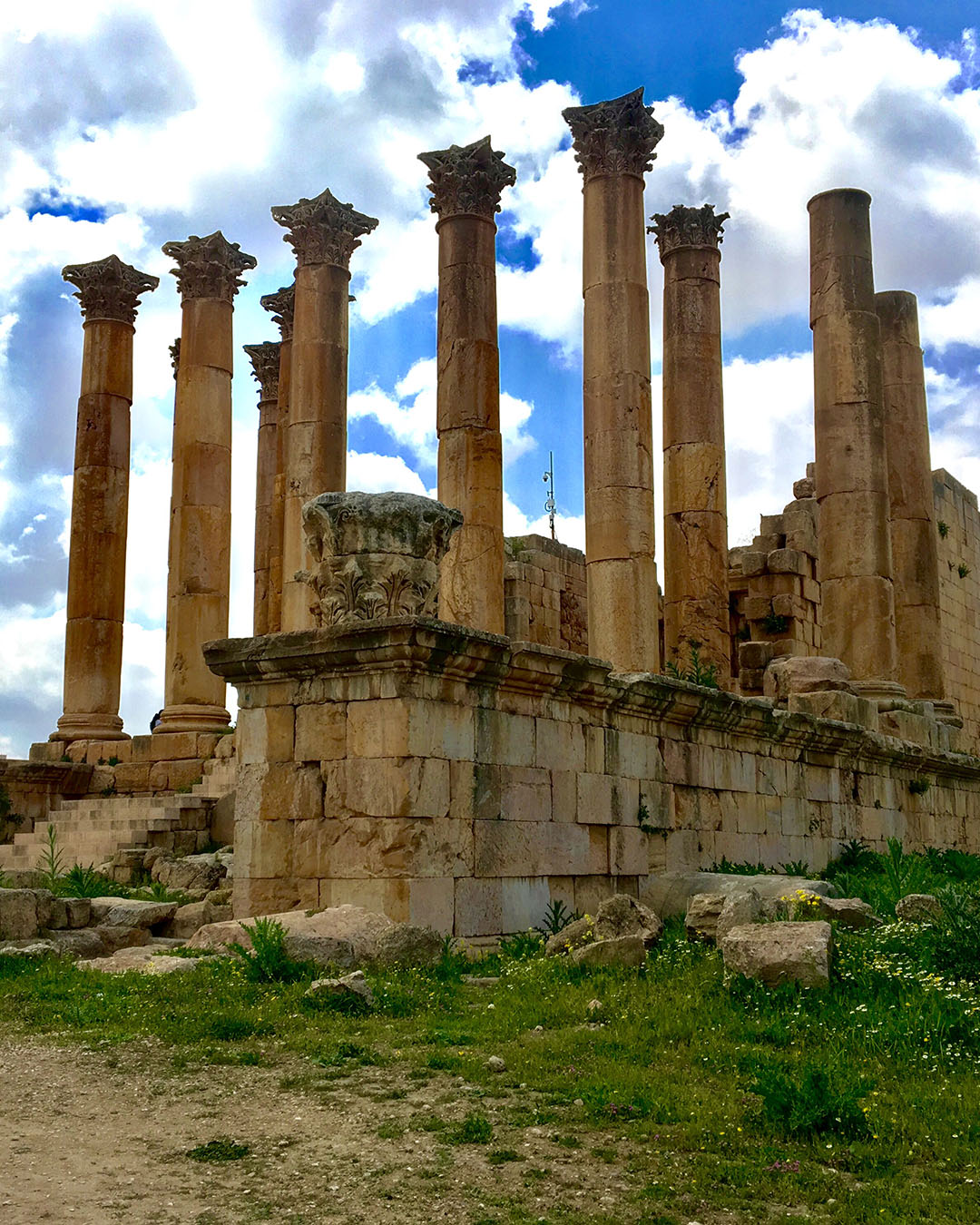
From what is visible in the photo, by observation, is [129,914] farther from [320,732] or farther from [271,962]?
[271,962]

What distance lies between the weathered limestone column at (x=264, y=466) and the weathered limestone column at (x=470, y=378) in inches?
343

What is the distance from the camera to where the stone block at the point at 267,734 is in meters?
9.89

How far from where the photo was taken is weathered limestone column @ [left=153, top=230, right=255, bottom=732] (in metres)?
23.2

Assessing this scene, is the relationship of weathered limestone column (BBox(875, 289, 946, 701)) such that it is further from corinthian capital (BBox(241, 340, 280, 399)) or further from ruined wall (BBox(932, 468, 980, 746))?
corinthian capital (BBox(241, 340, 280, 399))

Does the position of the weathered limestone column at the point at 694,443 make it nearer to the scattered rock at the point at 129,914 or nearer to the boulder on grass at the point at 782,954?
the scattered rock at the point at 129,914

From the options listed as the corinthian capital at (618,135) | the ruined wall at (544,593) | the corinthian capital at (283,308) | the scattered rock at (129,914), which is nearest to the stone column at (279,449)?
the corinthian capital at (283,308)

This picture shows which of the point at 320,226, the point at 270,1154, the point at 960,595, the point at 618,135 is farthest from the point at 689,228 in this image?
the point at 270,1154

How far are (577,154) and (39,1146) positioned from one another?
18700 millimetres

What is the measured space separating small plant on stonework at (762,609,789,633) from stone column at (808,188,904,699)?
355 centimetres

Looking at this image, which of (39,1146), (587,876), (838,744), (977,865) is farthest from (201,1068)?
(977,865)

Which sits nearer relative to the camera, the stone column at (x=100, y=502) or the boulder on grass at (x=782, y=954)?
the boulder on grass at (x=782, y=954)

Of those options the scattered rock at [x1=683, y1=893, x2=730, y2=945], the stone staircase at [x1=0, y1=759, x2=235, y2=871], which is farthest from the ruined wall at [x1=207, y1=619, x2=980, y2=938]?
the stone staircase at [x1=0, y1=759, x2=235, y2=871]

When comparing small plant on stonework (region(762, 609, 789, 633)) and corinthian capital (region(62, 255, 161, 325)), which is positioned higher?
corinthian capital (region(62, 255, 161, 325))

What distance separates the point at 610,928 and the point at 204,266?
19.0 meters
